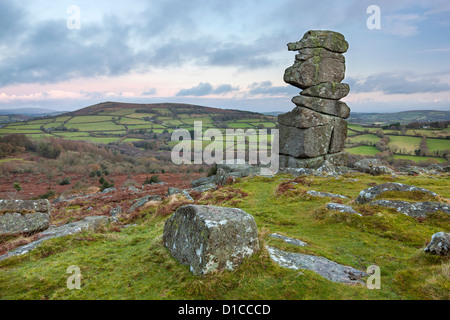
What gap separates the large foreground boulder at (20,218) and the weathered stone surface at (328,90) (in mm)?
25275

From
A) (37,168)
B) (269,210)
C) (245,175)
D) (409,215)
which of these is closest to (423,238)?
(409,215)

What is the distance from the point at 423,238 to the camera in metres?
8.59

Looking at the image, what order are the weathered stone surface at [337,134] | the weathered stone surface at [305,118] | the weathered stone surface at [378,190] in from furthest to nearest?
the weathered stone surface at [337,134]
the weathered stone surface at [305,118]
the weathered stone surface at [378,190]

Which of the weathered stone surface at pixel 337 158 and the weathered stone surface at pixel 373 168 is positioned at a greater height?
the weathered stone surface at pixel 337 158

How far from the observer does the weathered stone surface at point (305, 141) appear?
25922mm

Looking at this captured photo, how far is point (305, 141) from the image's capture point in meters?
25.9

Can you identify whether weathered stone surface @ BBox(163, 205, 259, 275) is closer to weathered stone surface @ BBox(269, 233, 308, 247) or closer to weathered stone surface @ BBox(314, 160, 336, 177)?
weathered stone surface @ BBox(269, 233, 308, 247)

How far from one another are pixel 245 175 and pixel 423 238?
1829cm

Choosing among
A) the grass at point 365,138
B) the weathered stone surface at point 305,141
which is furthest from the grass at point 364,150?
the weathered stone surface at point 305,141

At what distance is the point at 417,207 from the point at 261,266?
8973 millimetres

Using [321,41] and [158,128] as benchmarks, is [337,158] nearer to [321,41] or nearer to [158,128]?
[321,41]

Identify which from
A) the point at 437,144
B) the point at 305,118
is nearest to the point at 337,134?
the point at 305,118

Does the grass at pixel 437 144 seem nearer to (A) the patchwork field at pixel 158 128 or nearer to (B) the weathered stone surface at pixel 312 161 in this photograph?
(A) the patchwork field at pixel 158 128

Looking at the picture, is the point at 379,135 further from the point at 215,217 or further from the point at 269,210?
the point at 215,217
